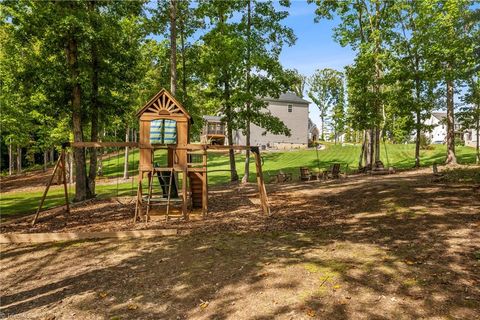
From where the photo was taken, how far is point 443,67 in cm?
2770

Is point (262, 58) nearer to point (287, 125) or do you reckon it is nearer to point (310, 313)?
point (310, 313)

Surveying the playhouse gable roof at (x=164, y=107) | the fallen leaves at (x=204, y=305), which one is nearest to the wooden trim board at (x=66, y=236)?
the fallen leaves at (x=204, y=305)

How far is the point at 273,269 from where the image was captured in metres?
7.22

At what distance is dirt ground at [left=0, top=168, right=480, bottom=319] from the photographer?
18.6 ft

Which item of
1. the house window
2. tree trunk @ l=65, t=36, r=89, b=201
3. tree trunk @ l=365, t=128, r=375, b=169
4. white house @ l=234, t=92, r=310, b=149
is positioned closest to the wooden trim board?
the house window

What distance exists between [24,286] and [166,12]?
18.5 m

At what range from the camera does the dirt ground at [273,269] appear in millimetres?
5684

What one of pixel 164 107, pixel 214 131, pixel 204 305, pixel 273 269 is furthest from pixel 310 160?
pixel 204 305

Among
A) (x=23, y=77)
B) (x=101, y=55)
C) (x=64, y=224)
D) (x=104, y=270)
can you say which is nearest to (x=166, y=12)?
(x=101, y=55)

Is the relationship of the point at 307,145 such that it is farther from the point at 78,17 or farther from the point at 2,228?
the point at 2,228

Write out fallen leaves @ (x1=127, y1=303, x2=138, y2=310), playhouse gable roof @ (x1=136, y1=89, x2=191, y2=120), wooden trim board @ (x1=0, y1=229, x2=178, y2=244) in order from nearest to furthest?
fallen leaves @ (x1=127, y1=303, x2=138, y2=310) → wooden trim board @ (x1=0, y1=229, x2=178, y2=244) → playhouse gable roof @ (x1=136, y1=89, x2=191, y2=120)

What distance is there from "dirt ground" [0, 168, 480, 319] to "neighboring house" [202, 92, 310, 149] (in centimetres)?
4414

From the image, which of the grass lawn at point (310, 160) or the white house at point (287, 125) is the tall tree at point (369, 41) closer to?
the grass lawn at point (310, 160)

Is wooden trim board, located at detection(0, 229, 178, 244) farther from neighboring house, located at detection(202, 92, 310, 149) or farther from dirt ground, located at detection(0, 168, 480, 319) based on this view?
neighboring house, located at detection(202, 92, 310, 149)
